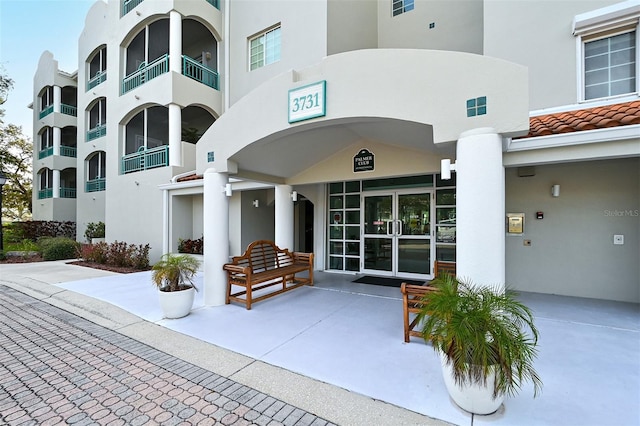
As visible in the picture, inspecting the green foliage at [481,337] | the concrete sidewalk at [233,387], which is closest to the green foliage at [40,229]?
the concrete sidewalk at [233,387]

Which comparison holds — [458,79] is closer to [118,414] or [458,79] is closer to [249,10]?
[118,414]

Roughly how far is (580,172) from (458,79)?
4268 mm

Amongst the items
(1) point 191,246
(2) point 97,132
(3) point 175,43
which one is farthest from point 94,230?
(3) point 175,43

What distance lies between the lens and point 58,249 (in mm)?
12414

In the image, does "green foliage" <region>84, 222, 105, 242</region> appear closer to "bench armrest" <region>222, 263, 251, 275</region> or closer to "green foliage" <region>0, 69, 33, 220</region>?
"bench armrest" <region>222, 263, 251, 275</region>

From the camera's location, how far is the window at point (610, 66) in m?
5.76

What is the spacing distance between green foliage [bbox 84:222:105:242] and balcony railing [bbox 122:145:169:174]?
13.9 ft

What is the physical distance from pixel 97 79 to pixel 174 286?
1703cm

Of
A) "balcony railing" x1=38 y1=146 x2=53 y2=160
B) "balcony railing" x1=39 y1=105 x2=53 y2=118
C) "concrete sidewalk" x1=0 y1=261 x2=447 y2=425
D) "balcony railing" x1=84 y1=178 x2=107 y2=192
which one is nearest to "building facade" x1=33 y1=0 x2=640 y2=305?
"concrete sidewalk" x1=0 y1=261 x2=447 y2=425

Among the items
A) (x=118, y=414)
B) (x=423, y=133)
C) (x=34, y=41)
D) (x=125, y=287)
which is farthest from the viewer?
(x=34, y=41)

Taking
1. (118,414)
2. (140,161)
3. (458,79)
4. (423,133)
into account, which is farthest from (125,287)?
(458,79)

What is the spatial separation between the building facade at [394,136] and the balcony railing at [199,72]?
0.07m

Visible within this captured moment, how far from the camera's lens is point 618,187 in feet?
18.6

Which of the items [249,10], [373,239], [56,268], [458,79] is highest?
[249,10]
